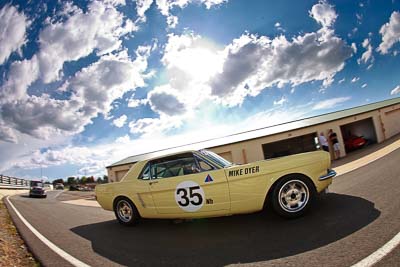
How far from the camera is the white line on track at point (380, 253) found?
2548mm

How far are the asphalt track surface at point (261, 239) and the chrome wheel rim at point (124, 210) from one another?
0.24 metres

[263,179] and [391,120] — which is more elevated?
[391,120]

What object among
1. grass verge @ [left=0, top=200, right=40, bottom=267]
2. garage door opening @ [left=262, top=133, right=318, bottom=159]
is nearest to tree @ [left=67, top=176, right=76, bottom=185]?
garage door opening @ [left=262, top=133, right=318, bottom=159]

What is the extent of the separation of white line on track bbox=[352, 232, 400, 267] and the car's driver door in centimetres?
216

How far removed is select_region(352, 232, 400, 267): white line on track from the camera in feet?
8.36

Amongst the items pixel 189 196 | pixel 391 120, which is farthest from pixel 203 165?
pixel 391 120

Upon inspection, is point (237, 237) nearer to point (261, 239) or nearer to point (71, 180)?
point (261, 239)

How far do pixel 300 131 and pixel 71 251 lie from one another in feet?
54.1

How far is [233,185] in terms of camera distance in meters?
4.32

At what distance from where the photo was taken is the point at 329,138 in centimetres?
1766

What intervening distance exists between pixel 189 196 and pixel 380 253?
2.95m

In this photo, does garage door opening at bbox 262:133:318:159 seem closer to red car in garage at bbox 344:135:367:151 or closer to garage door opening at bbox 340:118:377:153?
garage door opening at bbox 340:118:377:153

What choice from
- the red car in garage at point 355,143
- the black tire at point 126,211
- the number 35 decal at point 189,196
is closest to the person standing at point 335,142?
the red car in garage at point 355,143

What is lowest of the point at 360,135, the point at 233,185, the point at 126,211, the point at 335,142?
the point at 126,211
